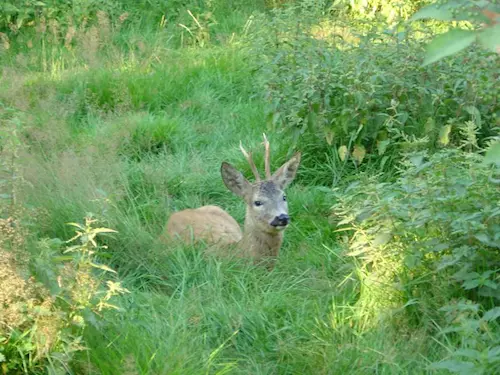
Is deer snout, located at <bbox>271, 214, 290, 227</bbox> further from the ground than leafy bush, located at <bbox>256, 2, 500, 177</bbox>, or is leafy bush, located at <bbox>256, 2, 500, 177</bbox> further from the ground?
leafy bush, located at <bbox>256, 2, 500, 177</bbox>

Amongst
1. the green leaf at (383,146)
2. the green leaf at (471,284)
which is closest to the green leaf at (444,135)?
the green leaf at (383,146)

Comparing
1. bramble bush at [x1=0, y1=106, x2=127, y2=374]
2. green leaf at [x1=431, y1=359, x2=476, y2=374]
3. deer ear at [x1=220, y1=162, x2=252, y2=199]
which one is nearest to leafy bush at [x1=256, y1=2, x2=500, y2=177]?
deer ear at [x1=220, y1=162, x2=252, y2=199]

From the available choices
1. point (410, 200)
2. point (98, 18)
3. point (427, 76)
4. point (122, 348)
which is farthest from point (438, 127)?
point (98, 18)

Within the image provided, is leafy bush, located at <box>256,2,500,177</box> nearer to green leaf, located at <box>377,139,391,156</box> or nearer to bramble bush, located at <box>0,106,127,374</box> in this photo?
green leaf, located at <box>377,139,391,156</box>

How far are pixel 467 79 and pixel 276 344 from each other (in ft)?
8.56

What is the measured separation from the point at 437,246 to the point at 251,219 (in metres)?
2.03

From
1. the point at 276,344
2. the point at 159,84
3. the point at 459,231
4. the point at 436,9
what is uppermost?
the point at 436,9

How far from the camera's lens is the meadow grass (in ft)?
13.8

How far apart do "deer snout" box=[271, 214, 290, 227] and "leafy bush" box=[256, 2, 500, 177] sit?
93cm

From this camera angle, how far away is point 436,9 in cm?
170

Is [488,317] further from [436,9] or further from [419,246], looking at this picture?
[436,9]

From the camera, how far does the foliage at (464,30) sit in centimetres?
154

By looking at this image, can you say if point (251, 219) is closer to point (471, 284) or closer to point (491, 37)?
point (471, 284)

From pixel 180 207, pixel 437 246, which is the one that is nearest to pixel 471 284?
pixel 437 246
